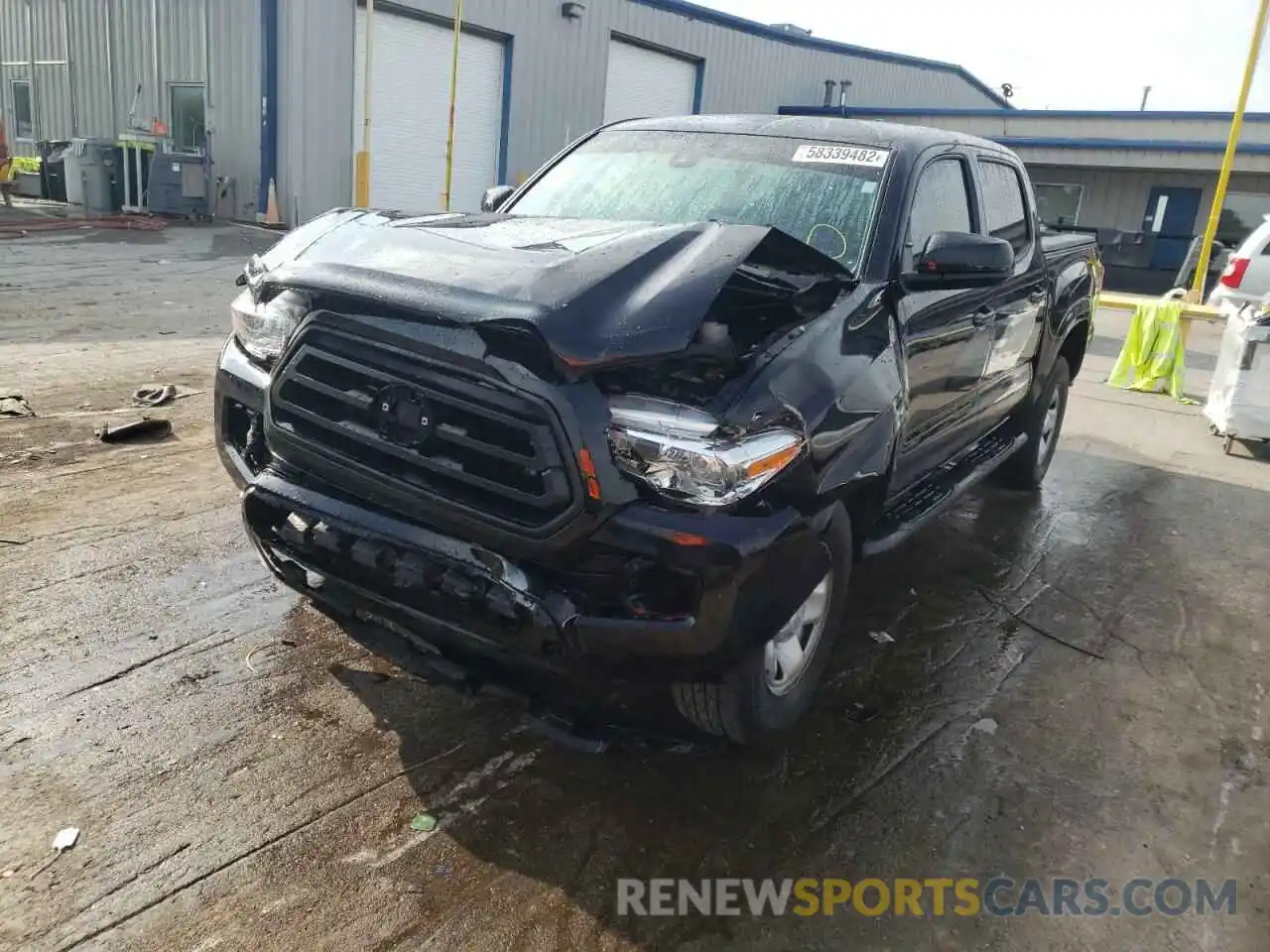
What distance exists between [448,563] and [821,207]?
6.67 feet

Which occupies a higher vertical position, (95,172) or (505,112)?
(505,112)

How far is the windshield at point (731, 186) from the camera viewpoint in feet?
11.6

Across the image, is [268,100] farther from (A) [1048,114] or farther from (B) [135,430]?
(A) [1048,114]

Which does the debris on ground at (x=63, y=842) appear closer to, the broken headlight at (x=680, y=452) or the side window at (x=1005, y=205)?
the broken headlight at (x=680, y=452)

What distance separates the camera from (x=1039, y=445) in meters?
6.06

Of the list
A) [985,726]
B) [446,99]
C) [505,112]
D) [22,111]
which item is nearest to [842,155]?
[985,726]

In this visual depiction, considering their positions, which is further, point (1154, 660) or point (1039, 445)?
point (1039, 445)

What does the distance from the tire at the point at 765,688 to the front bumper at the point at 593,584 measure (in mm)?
169

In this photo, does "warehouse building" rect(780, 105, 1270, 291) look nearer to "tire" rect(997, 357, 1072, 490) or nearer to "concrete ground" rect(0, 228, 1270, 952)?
"tire" rect(997, 357, 1072, 490)

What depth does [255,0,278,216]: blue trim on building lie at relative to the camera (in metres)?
15.7

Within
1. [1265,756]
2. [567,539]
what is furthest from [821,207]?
[1265,756]

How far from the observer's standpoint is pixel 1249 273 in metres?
12.9

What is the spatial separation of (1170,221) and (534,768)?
24.5 m

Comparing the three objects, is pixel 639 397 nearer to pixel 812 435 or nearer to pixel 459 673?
pixel 812 435
